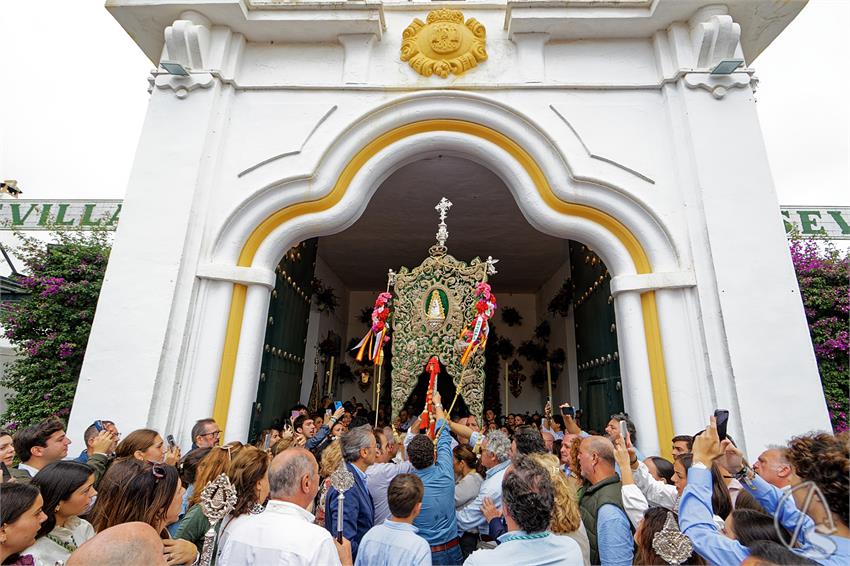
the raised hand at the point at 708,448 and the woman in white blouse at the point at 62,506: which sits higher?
the raised hand at the point at 708,448

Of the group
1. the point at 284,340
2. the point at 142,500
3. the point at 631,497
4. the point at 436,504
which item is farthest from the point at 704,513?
the point at 284,340

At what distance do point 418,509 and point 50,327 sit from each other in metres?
5.82

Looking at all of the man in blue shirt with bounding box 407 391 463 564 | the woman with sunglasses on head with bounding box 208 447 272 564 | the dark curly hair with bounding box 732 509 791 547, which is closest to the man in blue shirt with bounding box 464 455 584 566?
the dark curly hair with bounding box 732 509 791 547

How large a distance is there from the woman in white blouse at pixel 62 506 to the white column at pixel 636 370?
4.05 metres

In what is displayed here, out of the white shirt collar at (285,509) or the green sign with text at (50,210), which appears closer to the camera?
the white shirt collar at (285,509)

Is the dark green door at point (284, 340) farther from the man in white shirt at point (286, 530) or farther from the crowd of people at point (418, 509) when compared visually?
the man in white shirt at point (286, 530)

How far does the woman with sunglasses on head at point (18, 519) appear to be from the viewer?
156 centimetres

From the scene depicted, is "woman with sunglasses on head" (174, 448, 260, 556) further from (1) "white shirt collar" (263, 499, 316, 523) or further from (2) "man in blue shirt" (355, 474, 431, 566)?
(2) "man in blue shirt" (355, 474, 431, 566)

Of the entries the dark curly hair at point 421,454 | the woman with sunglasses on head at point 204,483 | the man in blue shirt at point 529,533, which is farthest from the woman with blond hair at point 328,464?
the man in blue shirt at point 529,533

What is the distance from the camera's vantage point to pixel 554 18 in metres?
4.96

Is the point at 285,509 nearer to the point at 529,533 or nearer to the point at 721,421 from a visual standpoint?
the point at 529,533

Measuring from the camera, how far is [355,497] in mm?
2725

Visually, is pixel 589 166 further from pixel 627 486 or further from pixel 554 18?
pixel 627 486

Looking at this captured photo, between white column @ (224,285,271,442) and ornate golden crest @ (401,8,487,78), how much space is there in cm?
306
